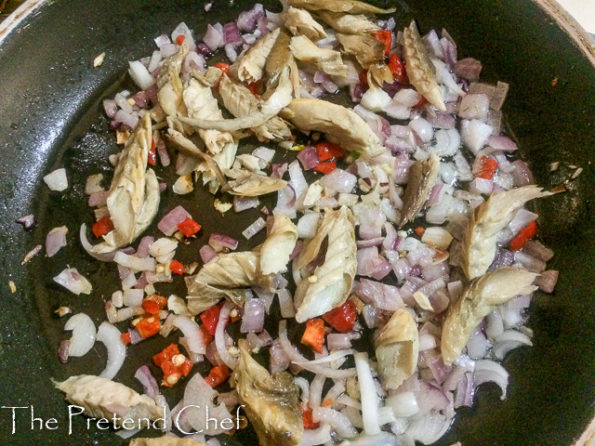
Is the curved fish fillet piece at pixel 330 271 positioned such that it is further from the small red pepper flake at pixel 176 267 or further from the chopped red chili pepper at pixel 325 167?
the small red pepper flake at pixel 176 267

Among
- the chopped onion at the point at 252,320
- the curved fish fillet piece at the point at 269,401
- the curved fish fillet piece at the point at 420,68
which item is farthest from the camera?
the curved fish fillet piece at the point at 420,68

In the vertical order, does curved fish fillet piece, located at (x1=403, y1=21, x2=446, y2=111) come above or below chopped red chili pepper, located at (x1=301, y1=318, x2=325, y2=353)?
above

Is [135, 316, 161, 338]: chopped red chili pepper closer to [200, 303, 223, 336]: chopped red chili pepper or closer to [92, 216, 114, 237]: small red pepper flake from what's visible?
[200, 303, 223, 336]: chopped red chili pepper

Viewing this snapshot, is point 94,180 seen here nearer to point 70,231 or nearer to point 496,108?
point 70,231

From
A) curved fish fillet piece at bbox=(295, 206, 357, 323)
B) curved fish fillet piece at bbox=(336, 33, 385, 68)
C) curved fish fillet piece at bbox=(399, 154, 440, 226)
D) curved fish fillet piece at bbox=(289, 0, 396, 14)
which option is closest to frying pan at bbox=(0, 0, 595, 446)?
curved fish fillet piece at bbox=(289, 0, 396, 14)

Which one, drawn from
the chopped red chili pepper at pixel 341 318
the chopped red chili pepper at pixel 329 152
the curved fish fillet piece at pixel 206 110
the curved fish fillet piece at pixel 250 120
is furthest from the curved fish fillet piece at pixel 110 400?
the chopped red chili pepper at pixel 329 152
